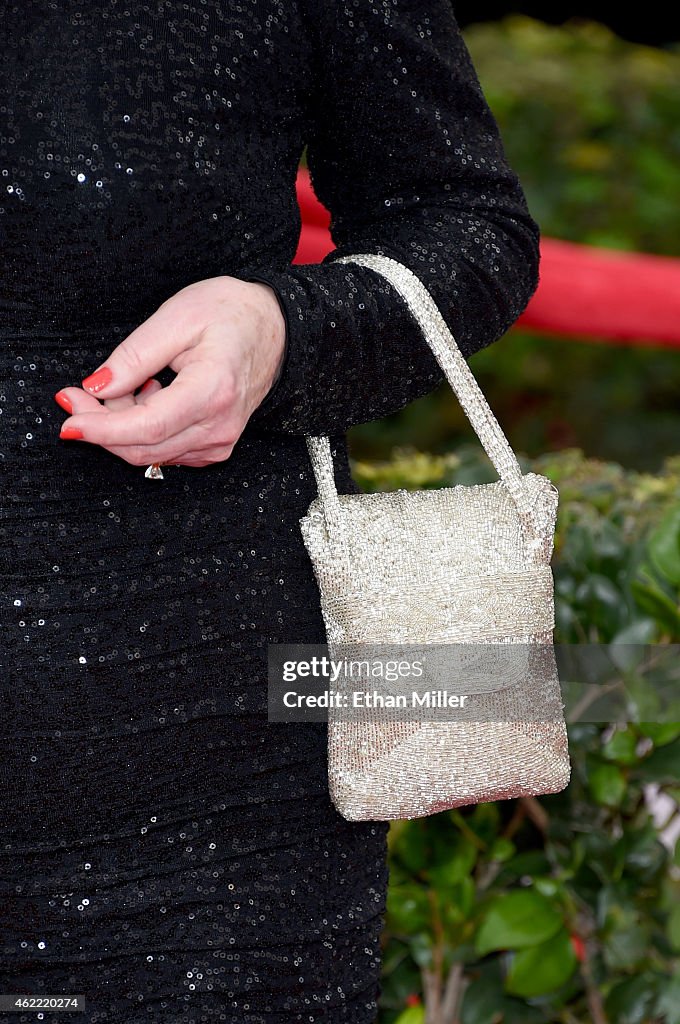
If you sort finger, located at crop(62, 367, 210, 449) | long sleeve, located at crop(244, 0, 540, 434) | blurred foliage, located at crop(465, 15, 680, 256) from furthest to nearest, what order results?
blurred foliage, located at crop(465, 15, 680, 256) → long sleeve, located at crop(244, 0, 540, 434) → finger, located at crop(62, 367, 210, 449)

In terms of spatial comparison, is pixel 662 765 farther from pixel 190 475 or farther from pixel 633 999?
pixel 190 475

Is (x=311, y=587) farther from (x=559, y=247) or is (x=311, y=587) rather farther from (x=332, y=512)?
(x=559, y=247)

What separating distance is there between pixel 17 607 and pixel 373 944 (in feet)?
1.21

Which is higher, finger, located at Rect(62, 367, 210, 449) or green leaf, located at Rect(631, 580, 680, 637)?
finger, located at Rect(62, 367, 210, 449)

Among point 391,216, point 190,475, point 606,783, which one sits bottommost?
point 606,783

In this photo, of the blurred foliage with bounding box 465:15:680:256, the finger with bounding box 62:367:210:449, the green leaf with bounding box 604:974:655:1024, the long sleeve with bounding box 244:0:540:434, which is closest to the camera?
the finger with bounding box 62:367:210:449

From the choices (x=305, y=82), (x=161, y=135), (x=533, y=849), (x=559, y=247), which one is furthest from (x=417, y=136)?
(x=559, y=247)

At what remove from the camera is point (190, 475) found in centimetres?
79

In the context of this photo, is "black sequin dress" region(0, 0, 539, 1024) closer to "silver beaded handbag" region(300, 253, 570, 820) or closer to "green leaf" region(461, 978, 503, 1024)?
"silver beaded handbag" region(300, 253, 570, 820)

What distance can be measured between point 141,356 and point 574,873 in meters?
1.00

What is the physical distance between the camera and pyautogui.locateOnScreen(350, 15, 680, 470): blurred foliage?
4.24 meters

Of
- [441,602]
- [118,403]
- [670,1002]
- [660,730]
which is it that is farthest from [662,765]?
[118,403]

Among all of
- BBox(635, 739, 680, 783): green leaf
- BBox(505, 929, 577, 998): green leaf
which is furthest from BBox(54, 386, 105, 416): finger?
BBox(505, 929, 577, 998): green leaf

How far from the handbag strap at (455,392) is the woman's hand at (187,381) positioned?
0.11 metres
